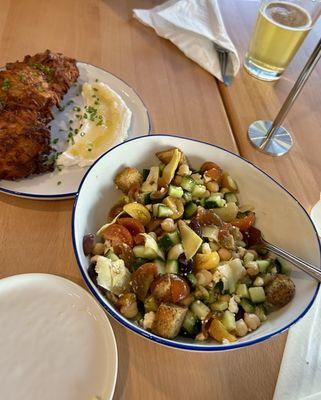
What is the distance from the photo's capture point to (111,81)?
4.87 feet

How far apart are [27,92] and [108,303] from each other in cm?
79

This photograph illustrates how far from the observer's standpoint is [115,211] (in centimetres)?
102

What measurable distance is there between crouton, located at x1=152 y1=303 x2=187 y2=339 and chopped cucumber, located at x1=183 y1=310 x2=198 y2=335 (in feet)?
0.09

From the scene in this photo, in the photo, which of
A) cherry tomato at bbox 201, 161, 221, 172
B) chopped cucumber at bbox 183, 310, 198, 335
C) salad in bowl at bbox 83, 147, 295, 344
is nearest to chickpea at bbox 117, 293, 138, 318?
salad in bowl at bbox 83, 147, 295, 344

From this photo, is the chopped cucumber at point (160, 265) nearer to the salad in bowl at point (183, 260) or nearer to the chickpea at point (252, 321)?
the salad in bowl at point (183, 260)

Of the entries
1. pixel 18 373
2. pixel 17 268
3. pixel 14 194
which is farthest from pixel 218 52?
pixel 18 373

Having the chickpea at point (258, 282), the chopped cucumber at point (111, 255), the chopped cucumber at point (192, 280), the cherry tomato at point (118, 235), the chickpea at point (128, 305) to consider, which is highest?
the chickpea at point (258, 282)

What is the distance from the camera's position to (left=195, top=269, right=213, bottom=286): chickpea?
867mm

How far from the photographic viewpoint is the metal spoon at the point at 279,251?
88 centimetres

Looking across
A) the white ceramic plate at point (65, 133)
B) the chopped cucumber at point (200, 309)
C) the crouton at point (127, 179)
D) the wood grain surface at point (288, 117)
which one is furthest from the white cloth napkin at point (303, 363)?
the white ceramic plate at point (65, 133)

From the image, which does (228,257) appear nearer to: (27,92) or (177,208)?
(177,208)

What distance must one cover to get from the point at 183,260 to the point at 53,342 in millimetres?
332

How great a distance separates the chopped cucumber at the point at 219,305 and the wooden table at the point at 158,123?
14cm

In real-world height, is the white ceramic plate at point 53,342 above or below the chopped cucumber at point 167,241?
below
